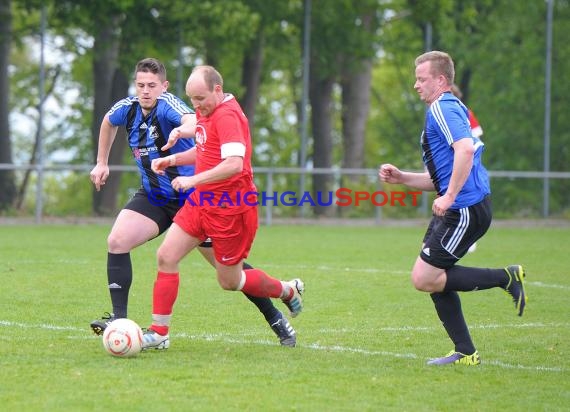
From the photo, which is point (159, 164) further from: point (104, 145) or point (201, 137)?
point (104, 145)

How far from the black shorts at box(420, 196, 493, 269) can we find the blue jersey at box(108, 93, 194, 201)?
2069 mm

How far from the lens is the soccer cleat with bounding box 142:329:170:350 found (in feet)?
25.3

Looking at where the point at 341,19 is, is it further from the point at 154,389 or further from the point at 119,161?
the point at 154,389

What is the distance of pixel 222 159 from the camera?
7.50 metres

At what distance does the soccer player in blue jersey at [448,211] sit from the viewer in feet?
24.3

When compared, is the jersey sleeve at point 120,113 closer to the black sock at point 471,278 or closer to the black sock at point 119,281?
the black sock at point 119,281

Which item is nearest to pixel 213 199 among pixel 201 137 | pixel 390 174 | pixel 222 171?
pixel 222 171

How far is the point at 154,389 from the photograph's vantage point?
641cm

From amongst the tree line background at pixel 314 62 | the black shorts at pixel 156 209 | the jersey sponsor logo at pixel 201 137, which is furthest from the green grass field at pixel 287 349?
the tree line background at pixel 314 62

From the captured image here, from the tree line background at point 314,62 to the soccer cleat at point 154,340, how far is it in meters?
15.0

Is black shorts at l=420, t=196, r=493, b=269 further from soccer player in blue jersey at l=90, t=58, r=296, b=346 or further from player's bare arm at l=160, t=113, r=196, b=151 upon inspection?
player's bare arm at l=160, t=113, r=196, b=151

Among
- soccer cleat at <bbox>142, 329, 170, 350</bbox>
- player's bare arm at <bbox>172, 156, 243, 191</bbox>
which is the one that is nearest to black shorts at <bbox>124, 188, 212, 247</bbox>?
soccer cleat at <bbox>142, 329, 170, 350</bbox>

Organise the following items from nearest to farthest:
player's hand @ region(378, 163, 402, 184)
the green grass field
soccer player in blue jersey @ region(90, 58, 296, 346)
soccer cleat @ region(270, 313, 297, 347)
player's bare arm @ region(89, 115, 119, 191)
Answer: the green grass field < player's hand @ region(378, 163, 402, 184) < soccer cleat @ region(270, 313, 297, 347) < soccer player in blue jersey @ region(90, 58, 296, 346) < player's bare arm @ region(89, 115, 119, 191)

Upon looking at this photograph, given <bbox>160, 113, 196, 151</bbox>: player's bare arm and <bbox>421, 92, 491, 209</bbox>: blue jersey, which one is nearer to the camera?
<bbox>421, 92, 491, 209</bbox>: blue jersey
